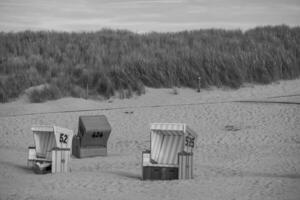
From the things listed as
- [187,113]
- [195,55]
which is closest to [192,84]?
[195,55]

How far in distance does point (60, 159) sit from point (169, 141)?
8.35 ft

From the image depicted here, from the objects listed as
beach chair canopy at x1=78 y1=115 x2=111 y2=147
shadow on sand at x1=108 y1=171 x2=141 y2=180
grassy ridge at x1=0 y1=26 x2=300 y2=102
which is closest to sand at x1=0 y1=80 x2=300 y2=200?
shadow on sand at x1=108 y1=171 x2=141 y2=180

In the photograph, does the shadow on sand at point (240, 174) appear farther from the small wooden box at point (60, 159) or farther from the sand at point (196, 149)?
the small wooden box at point (60, 159)

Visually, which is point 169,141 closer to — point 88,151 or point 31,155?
point 88,151

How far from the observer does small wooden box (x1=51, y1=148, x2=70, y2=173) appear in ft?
48.5

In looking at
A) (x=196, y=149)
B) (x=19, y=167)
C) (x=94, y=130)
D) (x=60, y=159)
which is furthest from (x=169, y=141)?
(x=19, y=167)

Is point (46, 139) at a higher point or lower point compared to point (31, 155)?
higher

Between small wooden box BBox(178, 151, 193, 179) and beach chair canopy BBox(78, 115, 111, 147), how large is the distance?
151 inches

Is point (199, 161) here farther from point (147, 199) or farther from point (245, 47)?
point (245, 47)

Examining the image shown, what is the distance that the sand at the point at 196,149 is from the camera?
1273 cm

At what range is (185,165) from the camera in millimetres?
13734

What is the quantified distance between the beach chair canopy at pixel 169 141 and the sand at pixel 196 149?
66cm

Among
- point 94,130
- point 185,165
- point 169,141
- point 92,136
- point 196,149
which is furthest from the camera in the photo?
point 196,149

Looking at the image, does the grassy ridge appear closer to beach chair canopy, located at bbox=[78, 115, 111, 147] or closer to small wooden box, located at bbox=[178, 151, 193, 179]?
beach chair canopy, located at bbox=[78, 115, 111, 147]
